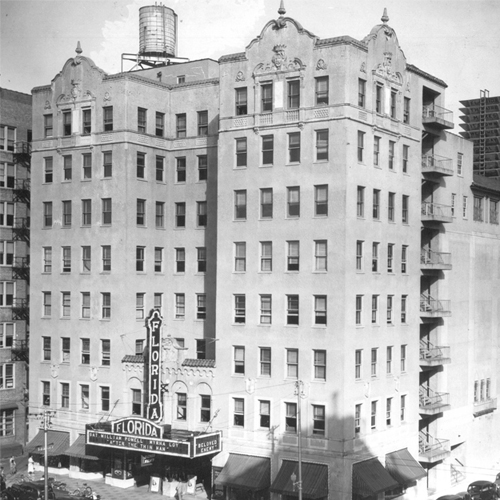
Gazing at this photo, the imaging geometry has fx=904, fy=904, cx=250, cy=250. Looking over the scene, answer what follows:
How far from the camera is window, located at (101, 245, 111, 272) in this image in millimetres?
70438

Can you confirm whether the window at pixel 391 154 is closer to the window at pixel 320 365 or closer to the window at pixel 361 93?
the window at pixel 361 93

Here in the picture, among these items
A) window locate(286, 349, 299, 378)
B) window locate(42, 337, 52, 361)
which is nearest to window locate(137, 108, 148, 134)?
window locate(42, 337, 52, 361)

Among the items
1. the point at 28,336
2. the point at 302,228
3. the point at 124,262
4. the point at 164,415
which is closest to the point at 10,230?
the point at 28,336

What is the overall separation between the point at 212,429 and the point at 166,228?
669 inches

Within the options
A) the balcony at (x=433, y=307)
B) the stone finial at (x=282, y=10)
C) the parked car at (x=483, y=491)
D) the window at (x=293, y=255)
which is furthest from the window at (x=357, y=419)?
the stone finial at (x=282, y=10)

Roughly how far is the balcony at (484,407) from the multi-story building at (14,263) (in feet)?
130

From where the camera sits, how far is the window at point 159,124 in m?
72.4

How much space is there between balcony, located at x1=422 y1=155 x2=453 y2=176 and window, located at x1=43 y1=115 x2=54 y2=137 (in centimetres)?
3015

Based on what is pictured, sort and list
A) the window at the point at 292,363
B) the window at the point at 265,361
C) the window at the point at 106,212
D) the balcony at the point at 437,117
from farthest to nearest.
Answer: the balcony at the point at 437,117 → the window at the point at 106,212 → the window at the point at 265,361 → the window at the point at 292,363

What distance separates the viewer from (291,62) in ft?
205

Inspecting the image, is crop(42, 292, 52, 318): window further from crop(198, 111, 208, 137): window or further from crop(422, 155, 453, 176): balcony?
crop(422, 155, 453, 176): balcony

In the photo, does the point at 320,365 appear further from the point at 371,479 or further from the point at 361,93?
the point at 361,93

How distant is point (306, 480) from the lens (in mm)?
59438

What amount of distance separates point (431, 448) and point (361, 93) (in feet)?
92.4
